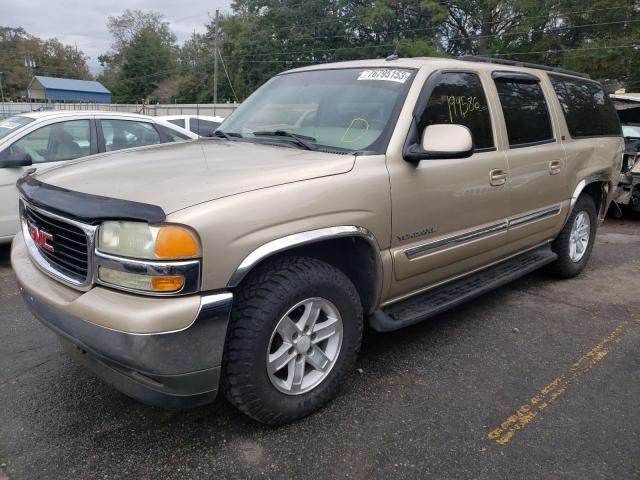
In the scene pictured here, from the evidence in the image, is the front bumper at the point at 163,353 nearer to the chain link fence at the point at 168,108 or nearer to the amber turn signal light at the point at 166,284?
the amber turn signal light at the point at 166,284

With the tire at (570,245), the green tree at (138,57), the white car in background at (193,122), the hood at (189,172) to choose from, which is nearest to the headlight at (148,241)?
the hood at (189,172)

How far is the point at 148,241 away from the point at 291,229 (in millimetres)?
633

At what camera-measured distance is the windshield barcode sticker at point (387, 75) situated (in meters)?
3.23

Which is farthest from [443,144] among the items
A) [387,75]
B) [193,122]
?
[193,122]

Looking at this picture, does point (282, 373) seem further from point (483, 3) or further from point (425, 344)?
point (483, 3)

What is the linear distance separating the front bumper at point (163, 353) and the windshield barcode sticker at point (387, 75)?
5.89 feet

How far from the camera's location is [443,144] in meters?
2.87

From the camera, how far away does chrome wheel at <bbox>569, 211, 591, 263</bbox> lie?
16.2ft

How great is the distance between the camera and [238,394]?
7.87ft

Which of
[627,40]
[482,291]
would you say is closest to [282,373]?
[482,291]

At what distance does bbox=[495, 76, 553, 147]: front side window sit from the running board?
0.95 meters

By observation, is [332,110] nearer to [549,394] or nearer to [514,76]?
[514,76]

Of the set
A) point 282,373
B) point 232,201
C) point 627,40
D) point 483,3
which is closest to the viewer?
point 232,201

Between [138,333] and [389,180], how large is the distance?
150 cm
